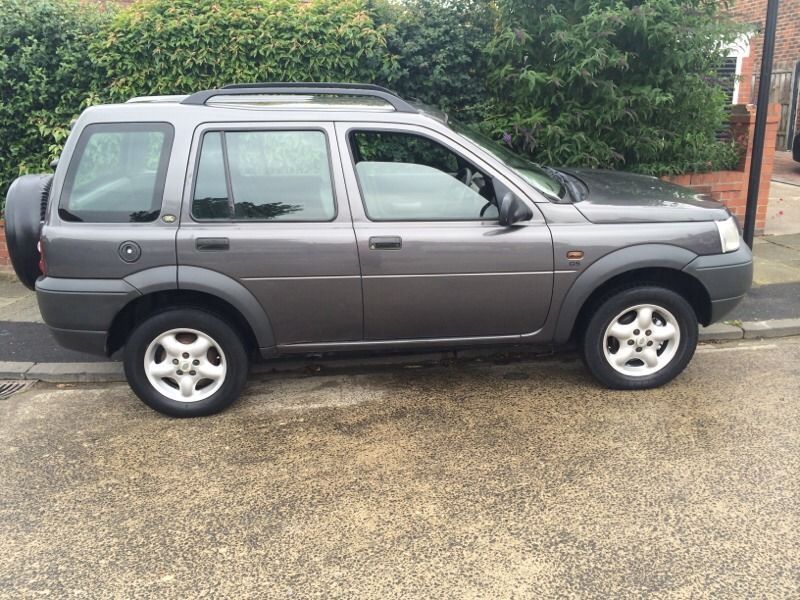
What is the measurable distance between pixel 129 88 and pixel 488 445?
4.95 metres

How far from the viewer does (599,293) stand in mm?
4316

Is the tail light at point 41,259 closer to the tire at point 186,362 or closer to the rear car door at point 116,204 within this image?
the rear car door at point 116,204

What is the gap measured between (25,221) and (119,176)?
0.77 meters

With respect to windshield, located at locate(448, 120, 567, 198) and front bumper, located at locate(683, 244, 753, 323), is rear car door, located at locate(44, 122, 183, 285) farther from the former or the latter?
front bumper, located at locate(683, 244, 753, 323)

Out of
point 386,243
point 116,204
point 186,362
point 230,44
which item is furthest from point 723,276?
point 230,44

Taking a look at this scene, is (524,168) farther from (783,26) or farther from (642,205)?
(783,26)

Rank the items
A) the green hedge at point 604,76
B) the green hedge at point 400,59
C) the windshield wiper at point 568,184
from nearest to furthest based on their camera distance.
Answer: the windshield wiper at point 568,184 → the green hedge at point 604,76 → the green hedge at point 400,59

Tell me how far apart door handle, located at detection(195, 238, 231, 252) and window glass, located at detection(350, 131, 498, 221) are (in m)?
0.85

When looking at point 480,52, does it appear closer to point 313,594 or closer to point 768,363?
Answer: point 768,363

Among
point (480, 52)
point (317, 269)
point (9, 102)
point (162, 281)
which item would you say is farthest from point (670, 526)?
point (9, 102)

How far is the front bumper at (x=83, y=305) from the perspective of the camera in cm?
393

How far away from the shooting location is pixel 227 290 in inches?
156

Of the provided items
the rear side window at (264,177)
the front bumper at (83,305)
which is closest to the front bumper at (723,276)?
the rear side window at (264,177)

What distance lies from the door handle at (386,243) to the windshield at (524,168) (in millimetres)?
817
